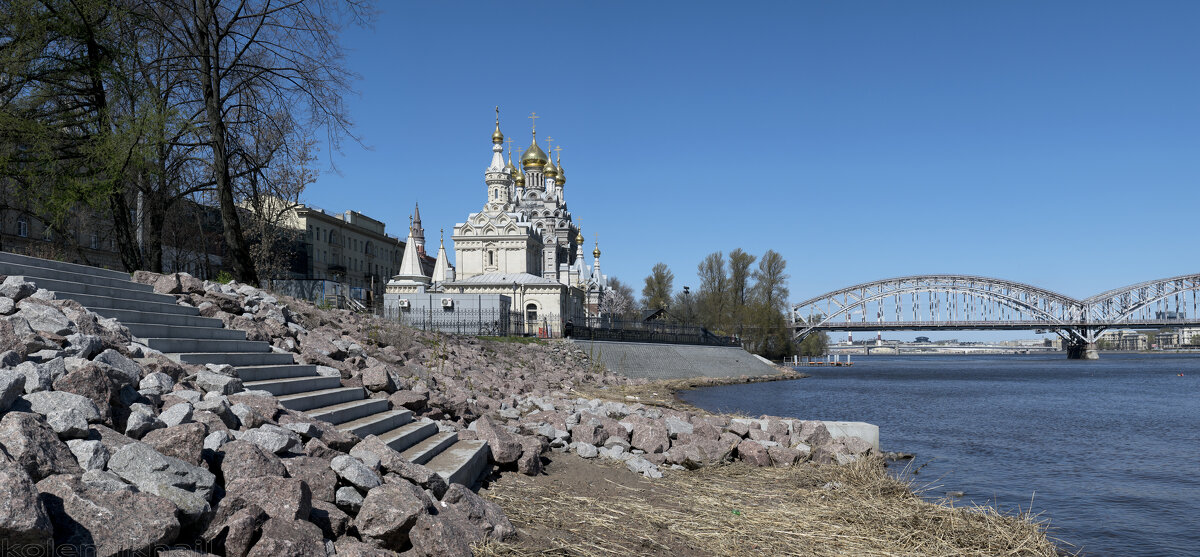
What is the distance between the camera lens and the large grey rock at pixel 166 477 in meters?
4.98

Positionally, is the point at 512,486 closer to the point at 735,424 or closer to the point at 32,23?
the point at 735,424

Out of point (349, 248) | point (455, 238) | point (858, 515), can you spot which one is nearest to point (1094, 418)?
point (858, 515)

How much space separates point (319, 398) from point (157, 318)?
255 centimetres

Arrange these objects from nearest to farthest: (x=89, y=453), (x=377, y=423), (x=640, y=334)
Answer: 1. (x=89, y=453)
2. (x=377, y=423)
3. (x=640, y=334)

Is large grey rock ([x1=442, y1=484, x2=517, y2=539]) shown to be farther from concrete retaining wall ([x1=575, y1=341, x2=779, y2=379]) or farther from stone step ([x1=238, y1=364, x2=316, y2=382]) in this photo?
concrete retaining wall ([x1=575, y1=341, x2=779, y2=379])

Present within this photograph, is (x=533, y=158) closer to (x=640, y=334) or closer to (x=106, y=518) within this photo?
(x=640, y=334)

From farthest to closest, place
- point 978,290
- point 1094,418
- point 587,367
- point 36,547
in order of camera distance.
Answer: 1. point 978,290
2. point 587,367
3. point 1094,418
4. point 36,547

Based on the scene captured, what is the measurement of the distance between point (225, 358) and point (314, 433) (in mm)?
2925

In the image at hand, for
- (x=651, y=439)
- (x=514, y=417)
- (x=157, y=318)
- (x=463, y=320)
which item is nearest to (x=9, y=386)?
(x=157, y=318)

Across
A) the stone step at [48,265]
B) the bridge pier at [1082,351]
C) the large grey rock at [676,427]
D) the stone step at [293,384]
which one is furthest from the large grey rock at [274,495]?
the bridge pier at [1082,351]

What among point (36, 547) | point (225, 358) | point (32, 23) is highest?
point (32, 23)

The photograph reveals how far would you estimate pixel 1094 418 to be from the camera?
93.0 ft

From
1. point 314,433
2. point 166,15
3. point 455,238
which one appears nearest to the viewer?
point 314,433

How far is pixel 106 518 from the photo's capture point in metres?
4.49
